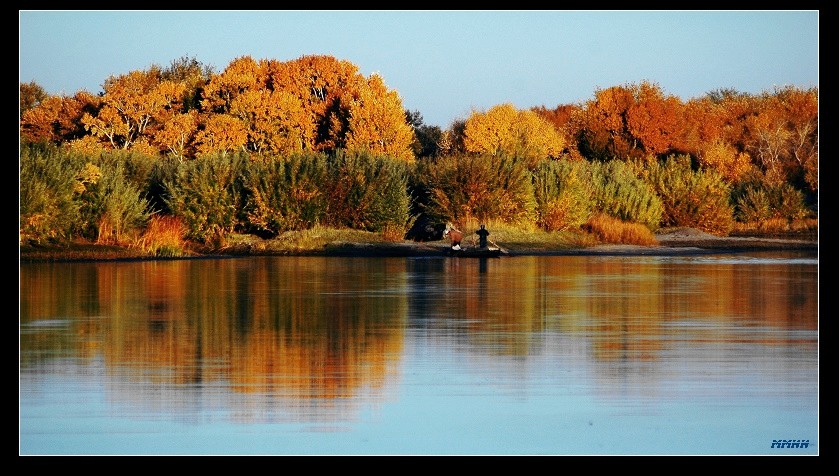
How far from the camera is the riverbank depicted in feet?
92.2

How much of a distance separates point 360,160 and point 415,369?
2580 cm

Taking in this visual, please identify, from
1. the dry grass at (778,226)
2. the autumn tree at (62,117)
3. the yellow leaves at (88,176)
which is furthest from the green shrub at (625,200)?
the autumn tree at (62,117)

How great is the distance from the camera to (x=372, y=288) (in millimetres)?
19984

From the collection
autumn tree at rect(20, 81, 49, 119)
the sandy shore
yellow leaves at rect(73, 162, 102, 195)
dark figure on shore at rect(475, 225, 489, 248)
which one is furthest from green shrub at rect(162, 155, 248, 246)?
autumn tree at rect(20, 81, 49, 119)

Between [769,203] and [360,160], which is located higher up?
[360,160]

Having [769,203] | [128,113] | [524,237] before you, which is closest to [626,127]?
[769,203]

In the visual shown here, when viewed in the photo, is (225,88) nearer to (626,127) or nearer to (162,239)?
(626,127)

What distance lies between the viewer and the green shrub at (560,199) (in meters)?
37.6

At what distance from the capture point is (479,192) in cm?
3644

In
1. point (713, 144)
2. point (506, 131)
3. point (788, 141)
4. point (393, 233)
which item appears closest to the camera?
point (393, 233)

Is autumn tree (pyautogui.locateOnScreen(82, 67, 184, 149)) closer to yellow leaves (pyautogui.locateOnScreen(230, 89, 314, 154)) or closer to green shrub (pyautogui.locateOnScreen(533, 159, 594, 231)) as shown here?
yellow leaves (pyautogui.locateOnScreen(230, 89, 314, 154))

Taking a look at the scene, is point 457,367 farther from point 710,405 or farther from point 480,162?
point 480,162

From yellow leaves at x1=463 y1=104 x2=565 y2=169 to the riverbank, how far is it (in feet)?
45.2
